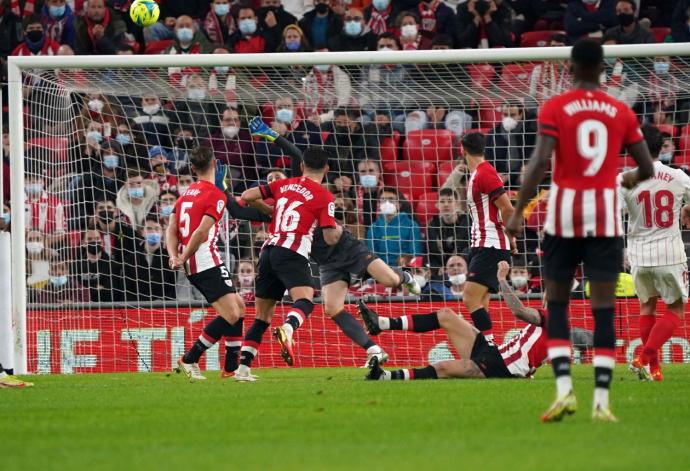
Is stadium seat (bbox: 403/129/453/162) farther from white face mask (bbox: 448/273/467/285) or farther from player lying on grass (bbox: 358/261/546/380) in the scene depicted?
player lying on grass (bbox: 358/261/546/380)

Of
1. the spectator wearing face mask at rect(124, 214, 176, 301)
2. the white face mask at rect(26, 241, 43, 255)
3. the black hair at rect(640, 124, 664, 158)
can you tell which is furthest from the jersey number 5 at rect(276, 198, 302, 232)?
the white face mask at rect(26, 241, 43, 255)

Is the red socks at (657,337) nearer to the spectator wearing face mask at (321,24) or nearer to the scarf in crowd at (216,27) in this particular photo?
the spectator wearing face mask at (321,24)

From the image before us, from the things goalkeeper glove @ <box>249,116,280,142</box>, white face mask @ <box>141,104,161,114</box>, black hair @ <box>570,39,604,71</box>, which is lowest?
black hair @ <box>570,39,604,71</box>

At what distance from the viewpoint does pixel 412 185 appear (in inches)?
630

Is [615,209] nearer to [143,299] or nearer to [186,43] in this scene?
[143,299]

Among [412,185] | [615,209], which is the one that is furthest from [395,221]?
[615,209]

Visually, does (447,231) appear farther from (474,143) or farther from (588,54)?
(588,54)

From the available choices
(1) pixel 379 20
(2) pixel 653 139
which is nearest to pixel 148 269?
(1) pixel 379 20

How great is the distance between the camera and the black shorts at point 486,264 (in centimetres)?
1156

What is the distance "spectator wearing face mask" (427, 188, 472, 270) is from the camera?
606 inches

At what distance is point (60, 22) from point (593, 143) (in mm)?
14887

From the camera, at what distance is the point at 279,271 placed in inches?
442

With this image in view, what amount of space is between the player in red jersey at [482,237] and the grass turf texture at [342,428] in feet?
4.97

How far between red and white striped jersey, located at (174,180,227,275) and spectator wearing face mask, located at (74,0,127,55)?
8592mm
